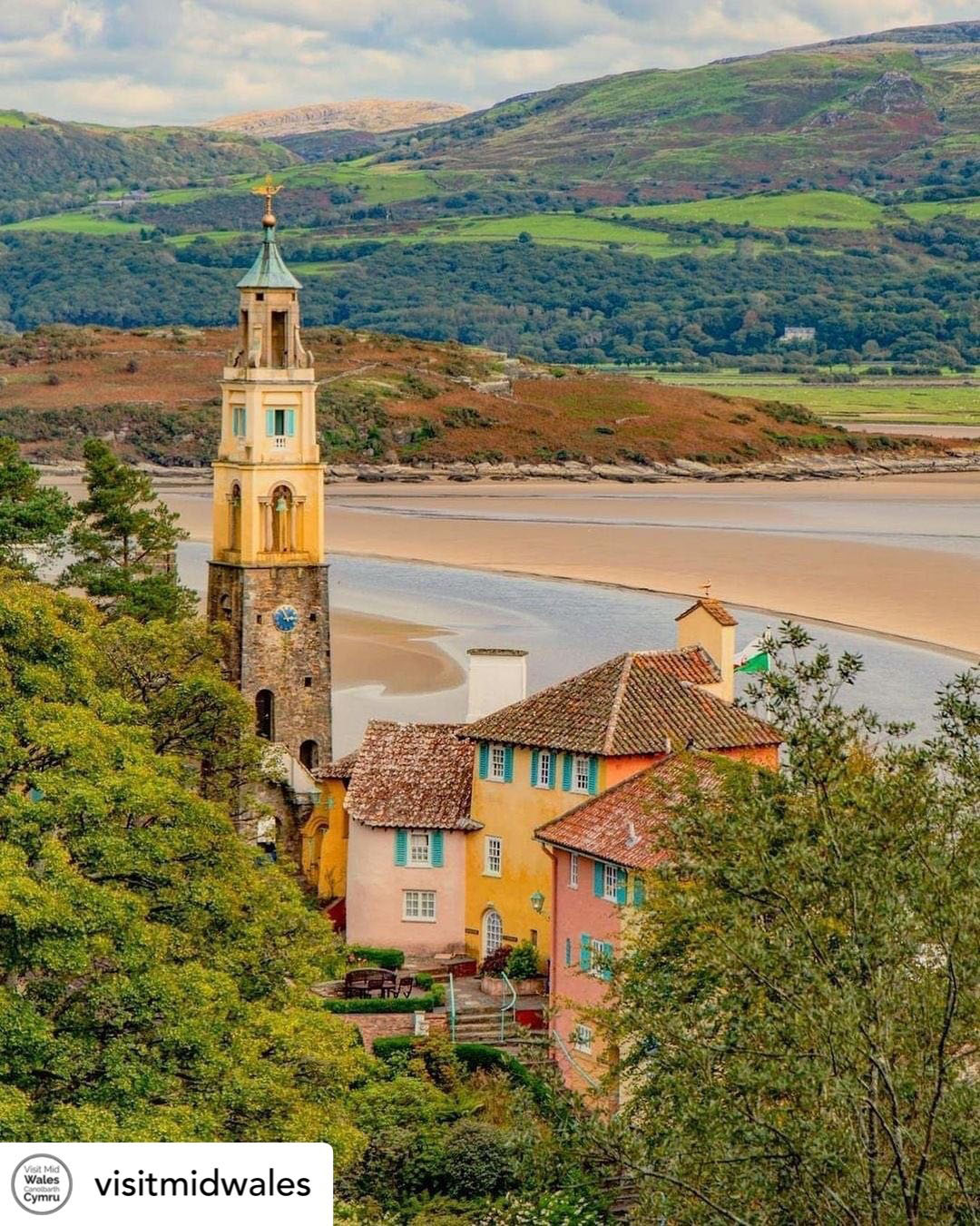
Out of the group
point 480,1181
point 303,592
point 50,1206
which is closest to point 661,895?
point 480,1181

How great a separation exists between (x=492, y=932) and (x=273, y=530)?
36.1 ft

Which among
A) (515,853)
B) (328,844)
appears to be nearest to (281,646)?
(328,844)

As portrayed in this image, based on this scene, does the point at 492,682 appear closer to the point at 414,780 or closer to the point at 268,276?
the point at 414,780

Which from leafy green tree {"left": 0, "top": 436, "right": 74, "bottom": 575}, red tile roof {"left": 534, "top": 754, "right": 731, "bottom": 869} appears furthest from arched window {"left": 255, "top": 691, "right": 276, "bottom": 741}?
red tile roof {"left": 534, "top": 754, "right": 731, "bottom": 869}

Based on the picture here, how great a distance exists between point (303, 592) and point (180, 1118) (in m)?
24.8

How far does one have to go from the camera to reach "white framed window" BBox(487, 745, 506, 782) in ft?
124

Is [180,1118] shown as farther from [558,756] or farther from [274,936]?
[558,756]

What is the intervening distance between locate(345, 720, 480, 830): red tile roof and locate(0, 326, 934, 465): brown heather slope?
93951 mm

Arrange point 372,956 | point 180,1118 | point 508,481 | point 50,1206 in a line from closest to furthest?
point 50,1206 < point 180,1118 < point 372,956 < point 508,481

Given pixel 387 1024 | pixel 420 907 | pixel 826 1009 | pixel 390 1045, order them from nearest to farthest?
pixel 826 1009
pixel 390 1045
pixel 387 1024
pixel 420 907

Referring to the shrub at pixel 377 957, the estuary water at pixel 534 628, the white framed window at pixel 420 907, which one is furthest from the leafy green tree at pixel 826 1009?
the estuary water at pixel 534 628

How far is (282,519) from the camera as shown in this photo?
45.8m

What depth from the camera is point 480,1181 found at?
27969 millimetres

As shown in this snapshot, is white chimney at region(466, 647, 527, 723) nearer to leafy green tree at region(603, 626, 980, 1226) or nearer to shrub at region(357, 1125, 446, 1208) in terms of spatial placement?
shrub at region(357, 1125, 446, 1208)
